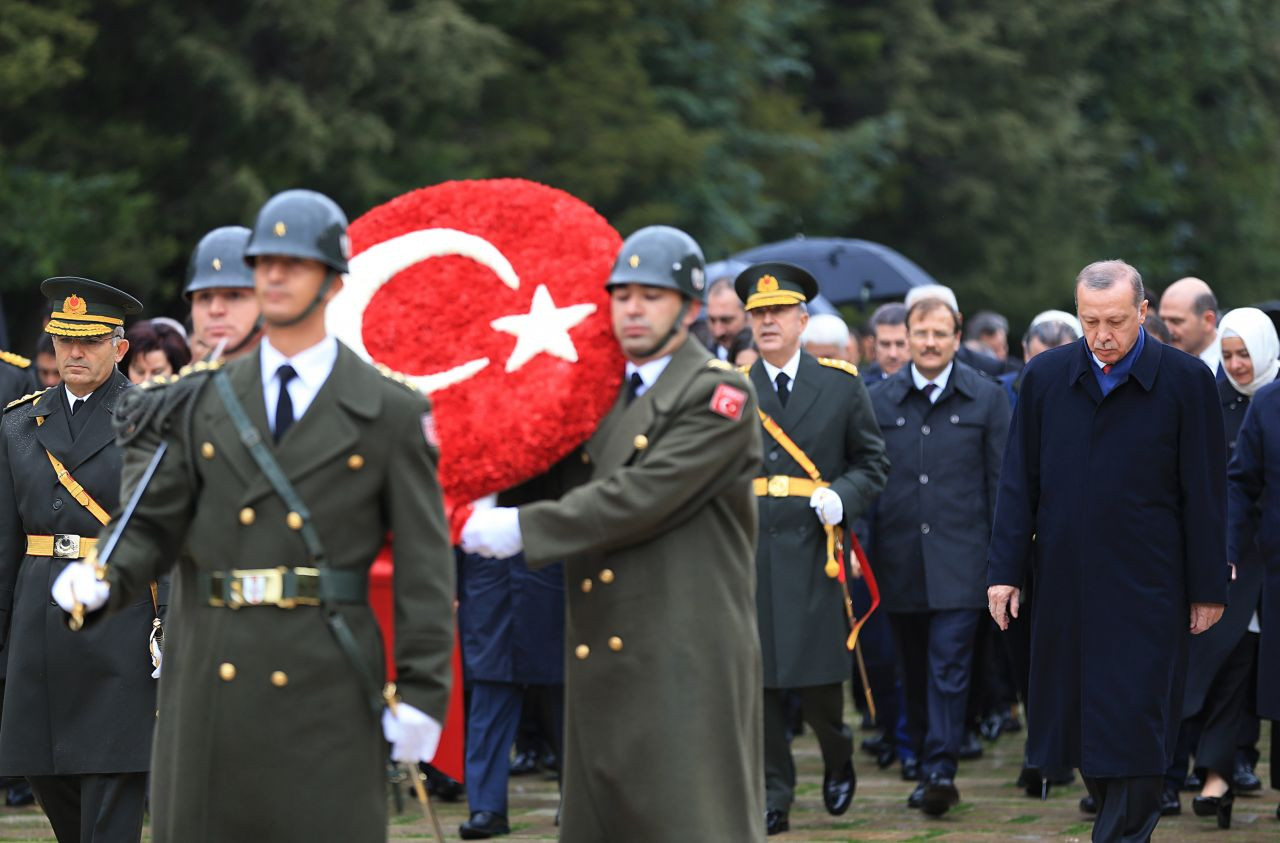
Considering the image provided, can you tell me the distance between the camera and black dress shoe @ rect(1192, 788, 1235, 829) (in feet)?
31.1

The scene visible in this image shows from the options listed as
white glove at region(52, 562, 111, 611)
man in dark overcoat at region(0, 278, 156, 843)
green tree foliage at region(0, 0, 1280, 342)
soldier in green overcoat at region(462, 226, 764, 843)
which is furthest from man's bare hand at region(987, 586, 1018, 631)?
green tree foliage at region(0, 0, 1280, 342)

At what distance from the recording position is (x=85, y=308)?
8.04 m

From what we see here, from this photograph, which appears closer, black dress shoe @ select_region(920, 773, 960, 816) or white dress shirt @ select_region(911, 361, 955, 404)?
black dress shoe @ select_region(920, 773, 960, 816)

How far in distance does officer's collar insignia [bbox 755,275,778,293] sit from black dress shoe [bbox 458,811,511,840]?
2617 millimetres

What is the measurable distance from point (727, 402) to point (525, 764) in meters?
6.04

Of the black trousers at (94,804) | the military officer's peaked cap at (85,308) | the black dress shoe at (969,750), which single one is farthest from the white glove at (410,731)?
the black dress shoe at (969,750)

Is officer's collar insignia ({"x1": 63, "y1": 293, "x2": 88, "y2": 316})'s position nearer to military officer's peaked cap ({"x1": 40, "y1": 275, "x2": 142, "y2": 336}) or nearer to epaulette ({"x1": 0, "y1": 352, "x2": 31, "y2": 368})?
military officer's peaked cap ({"x1": 40, "y1": 275, "x2": 142, "y2": 336})

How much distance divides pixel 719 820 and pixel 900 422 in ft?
16.7

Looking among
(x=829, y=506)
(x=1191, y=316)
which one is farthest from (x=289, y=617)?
(x=1191, y=316)

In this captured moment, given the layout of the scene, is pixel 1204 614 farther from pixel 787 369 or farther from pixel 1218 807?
pixel 787 369

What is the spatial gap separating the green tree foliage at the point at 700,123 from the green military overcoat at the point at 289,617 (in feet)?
48.1

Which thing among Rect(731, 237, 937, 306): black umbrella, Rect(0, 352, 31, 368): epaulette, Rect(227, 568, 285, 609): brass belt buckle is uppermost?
Rect(731, 237, 937, 306): black umbrella

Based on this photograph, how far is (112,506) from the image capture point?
7.94 meters

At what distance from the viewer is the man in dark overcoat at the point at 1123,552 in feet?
25.7
